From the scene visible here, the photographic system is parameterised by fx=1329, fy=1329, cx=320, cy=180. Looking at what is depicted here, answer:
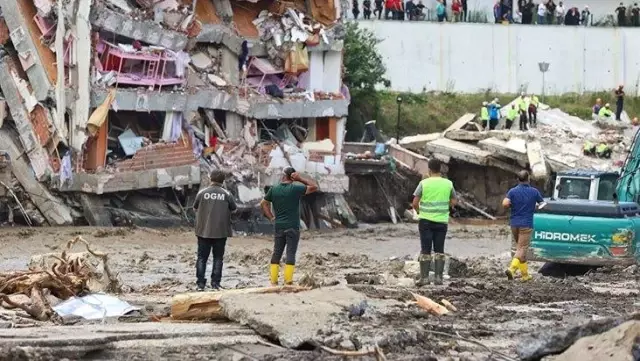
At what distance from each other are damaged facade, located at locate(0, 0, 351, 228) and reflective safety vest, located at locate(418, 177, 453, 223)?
52.4 ft

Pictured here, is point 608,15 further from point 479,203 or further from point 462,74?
point 479,203

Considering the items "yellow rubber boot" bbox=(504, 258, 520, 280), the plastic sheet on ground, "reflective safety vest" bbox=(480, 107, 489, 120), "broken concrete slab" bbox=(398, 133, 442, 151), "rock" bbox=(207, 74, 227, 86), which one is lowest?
"broken concrete slab" bbox=(398, 133, 442, 151)

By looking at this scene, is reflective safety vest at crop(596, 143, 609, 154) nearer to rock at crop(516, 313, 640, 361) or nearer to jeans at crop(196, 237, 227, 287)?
jeans at crop(196, 237, 227, 287)

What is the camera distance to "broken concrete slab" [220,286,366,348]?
11266mm

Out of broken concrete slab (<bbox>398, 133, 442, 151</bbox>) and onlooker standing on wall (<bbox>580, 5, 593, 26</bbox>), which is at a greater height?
onlooker standing on wall (<bbox>580, 5, 593, 26</bbox>)

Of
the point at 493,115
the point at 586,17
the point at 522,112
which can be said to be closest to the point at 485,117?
the point at 493,115

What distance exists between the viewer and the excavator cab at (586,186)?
21.9 meters

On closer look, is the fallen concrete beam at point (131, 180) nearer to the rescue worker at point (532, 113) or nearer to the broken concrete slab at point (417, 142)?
the broken concrete slab at point (417, 142)

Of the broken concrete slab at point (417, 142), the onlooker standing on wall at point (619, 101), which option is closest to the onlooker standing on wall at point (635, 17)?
the onlooker standing on wall at point (619, 101)

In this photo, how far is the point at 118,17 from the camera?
31828mm

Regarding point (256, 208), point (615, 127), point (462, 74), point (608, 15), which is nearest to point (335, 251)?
point (256, 208)

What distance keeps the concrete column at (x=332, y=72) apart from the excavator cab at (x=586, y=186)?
52.9 ft

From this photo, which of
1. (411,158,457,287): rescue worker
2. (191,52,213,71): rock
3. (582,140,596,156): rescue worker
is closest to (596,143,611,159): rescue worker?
(582,140,596,156): rescue worker

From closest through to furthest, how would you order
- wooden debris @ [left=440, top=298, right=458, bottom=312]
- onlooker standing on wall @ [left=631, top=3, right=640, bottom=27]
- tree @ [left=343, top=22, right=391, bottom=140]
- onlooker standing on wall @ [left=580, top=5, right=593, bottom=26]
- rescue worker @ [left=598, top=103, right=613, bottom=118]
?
wooden debris @ [left=440, top=298, right=458, bottom=312]
tree @ [left=343, top=22, right=391, bottom=140]
rescue worker @ [left=598, top=103, right=613, bottom=118]
onlooker standing on wall @ [left=580, top=5, right=593, bottom=26]
onlooker standing on wall @ [left=631, top=3, right=640, bottom=27]
